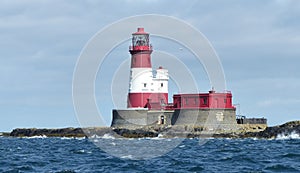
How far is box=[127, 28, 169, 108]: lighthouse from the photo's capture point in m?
64.6

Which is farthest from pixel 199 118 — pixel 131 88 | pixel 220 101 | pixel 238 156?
pixel 238 156

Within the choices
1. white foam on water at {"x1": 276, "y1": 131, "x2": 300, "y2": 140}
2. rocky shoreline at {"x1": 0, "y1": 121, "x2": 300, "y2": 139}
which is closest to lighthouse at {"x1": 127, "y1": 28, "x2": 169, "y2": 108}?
rocky shoreline at {"x1": 0, "y1": 121, "x2": 300, "y2": 139}

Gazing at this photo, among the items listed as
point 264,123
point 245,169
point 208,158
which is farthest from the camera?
point 264,123

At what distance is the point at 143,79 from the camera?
212ft

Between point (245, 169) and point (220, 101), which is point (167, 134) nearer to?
point (220, 101)

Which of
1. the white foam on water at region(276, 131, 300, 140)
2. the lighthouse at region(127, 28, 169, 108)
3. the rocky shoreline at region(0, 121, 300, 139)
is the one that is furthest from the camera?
the lighthouse at region(127, 28, 169, 108)

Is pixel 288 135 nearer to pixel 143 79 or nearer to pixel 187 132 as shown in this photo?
pixel 187 132

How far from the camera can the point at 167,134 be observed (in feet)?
206

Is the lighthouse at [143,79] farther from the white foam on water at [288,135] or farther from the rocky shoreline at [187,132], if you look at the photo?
the white foam on water at [288,135]

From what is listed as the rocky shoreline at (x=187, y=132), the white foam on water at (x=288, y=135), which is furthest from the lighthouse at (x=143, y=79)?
the white foam on water at (x=288, y=135)

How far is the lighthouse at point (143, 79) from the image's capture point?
64.6 meters

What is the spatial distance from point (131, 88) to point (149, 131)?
443cm

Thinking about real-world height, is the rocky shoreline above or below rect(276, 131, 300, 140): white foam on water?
above

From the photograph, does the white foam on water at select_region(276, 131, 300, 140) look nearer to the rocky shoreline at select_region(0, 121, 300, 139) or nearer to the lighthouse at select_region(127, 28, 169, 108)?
the rocky shoreline at select_region(0, 121, 300, 139)
